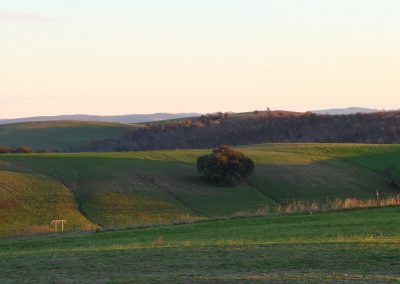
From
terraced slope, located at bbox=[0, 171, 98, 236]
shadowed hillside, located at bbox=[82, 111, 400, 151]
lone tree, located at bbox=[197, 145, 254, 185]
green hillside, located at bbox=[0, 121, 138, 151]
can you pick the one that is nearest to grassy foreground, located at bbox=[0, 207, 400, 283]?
terraced slope, located at bbox=[0, 171, 98, 236]

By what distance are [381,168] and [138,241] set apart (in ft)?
158

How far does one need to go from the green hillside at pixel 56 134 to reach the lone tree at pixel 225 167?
82209mm

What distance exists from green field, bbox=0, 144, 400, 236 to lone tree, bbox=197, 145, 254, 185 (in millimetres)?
924

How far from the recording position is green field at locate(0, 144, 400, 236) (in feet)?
168

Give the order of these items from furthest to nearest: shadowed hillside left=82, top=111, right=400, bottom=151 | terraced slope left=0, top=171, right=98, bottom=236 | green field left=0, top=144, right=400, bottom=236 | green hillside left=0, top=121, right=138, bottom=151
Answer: green hillside left=0, top=121, right=138, bottom=151 → shadowed hillside left=82, top=111, right=400, bottom=151 → green field left=0, top=144, right=400, bottom=236 → terraced slope left=0, top=171, right=98, bottom=236

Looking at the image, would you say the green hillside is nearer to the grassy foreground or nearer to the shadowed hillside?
the shadowed hillside

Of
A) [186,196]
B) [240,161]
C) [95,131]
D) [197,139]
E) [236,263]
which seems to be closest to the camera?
[236,263]

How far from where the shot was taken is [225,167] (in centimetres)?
6456

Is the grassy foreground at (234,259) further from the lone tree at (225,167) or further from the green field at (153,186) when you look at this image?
the lone tree at (225,167)

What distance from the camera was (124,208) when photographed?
177ft

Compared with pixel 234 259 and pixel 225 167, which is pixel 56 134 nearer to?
pixel 225 167

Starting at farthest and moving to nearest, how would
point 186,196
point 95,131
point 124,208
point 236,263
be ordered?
point 95,131 → point 186,196 → point 124,208 → point 236,263

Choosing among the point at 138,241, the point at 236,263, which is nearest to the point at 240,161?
the point at 138,241

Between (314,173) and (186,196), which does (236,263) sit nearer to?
(186,196)
